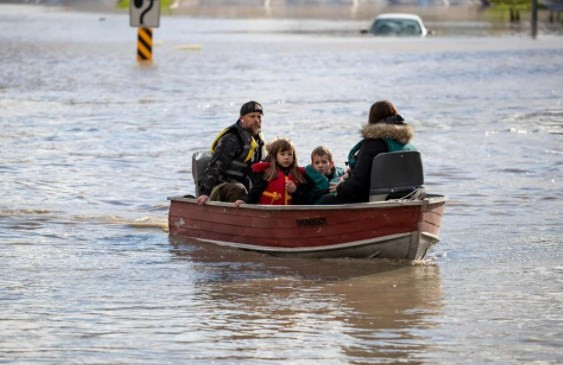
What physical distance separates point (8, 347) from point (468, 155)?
44.7ft

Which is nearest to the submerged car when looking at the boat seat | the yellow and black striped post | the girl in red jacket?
the yellow and black striped post

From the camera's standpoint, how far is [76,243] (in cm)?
1530

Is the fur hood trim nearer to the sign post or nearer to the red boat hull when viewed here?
the red boat hull

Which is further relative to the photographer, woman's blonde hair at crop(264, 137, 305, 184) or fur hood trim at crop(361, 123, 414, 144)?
woman's blonde hair at crop(264, 137, 305, 184)

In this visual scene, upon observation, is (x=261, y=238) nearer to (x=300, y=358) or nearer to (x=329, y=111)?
(x=300, y=358)

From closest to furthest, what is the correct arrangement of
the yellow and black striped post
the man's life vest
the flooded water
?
the flooded water
the man's life vest
the yellow and black striped post

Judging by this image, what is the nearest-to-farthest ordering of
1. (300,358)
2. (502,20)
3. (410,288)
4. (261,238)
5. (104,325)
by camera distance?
(300,358) → (104,325) → (410,288) → (261,238) → (502,20)

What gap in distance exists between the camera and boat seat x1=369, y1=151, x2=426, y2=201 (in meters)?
12.9

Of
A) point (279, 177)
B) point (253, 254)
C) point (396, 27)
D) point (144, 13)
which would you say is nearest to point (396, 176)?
point (279, 177)

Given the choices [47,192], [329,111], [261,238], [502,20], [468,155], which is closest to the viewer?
[261,238]

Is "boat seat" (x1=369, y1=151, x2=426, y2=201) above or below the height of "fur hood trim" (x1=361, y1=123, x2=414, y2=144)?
below

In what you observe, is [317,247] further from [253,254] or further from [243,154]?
[243,154]

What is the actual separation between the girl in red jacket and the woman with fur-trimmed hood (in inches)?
18.2

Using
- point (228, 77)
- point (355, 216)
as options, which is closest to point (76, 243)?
point (355, 216)
